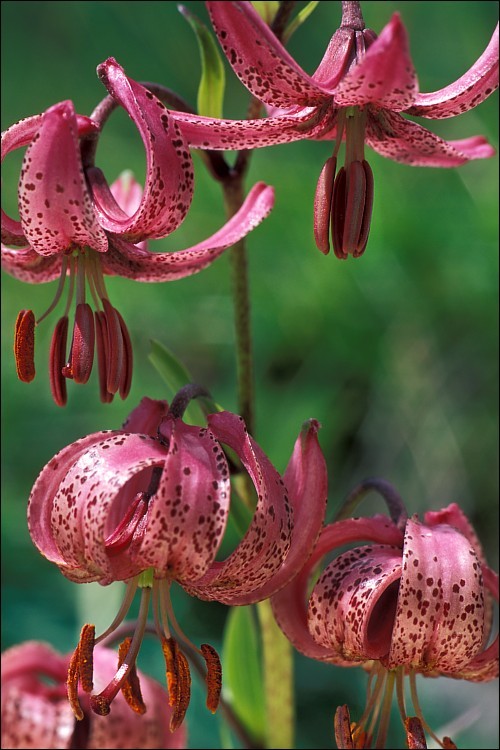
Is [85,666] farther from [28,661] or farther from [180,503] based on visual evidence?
[28,661]

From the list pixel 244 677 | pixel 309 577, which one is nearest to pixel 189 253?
pixel 309 577

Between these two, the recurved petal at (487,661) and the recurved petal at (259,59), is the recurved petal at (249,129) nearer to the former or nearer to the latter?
the recurved petal at (259,59)

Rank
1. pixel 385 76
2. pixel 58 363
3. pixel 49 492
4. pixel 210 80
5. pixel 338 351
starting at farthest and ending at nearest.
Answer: pixel 338 351, pixel 210 80, pixel 58 363, pixel 49 492, pixel 385 76

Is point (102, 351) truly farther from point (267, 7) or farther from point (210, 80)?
point (267, 7)

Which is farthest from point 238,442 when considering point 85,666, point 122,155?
point 122,155

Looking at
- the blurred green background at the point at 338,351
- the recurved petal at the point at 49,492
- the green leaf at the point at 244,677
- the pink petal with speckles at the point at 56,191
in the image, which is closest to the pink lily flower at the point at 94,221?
the pink petal with speckles at the point at 56,191

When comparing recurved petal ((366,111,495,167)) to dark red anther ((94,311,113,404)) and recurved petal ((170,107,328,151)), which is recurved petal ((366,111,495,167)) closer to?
recurved petal ((170,107,328,151))

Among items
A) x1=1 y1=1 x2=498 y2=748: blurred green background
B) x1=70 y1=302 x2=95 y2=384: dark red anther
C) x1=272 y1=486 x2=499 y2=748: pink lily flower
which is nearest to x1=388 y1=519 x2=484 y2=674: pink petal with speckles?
x1=272 y1=486 x2=499 y2=748: pink lily flower
